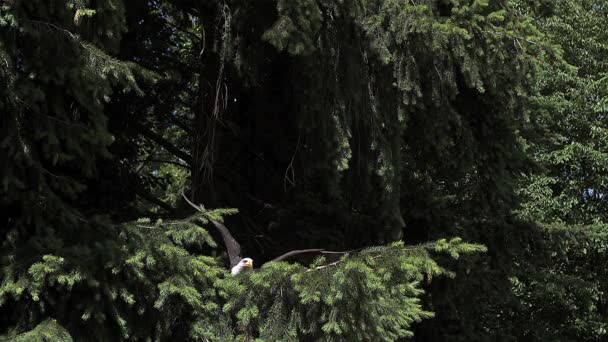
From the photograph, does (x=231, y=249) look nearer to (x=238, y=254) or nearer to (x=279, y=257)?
(x=238, y=254)

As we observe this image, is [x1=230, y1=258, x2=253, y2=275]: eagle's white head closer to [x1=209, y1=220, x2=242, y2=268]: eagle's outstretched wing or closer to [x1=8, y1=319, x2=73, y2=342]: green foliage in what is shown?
[x1=209, y1=220, x2=242, y2=268]: eagle's outstretched wing

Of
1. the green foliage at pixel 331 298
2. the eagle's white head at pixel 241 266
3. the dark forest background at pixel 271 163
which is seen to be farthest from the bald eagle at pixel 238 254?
the green foliage at pixel 331 298

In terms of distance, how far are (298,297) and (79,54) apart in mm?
1833

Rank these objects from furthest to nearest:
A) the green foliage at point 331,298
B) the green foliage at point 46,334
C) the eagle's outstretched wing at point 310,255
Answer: the eagle's outstretched wing at point 310,255, the green foliage at point 331,298, the green foliage at point 46,334

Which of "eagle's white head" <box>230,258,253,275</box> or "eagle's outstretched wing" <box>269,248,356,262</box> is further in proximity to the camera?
"eagle's outstretched wing" <box>269,248,356,262</box>

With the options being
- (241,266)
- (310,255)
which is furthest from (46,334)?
(310,255)

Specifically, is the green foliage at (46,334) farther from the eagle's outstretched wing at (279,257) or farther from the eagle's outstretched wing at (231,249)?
the eagle's outstretched wing at (231,249)

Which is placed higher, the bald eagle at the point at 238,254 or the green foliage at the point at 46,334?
the bald eagle at the point at 238,254

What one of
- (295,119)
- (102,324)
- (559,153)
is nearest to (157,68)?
(295,119)

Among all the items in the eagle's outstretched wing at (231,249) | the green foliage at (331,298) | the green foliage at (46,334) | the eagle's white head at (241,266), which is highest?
the eagle's outstretched wing at (231,249)

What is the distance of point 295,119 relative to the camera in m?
6.47

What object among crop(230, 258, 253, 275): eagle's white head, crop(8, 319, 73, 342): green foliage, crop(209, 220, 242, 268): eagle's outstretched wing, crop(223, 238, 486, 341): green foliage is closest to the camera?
crop(8, 319, 73, 342): green foliage

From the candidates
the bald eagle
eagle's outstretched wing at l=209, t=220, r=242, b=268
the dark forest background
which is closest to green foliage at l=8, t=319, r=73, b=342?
the dark forest background

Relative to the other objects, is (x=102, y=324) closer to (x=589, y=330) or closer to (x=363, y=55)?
(x=363, y=55)
